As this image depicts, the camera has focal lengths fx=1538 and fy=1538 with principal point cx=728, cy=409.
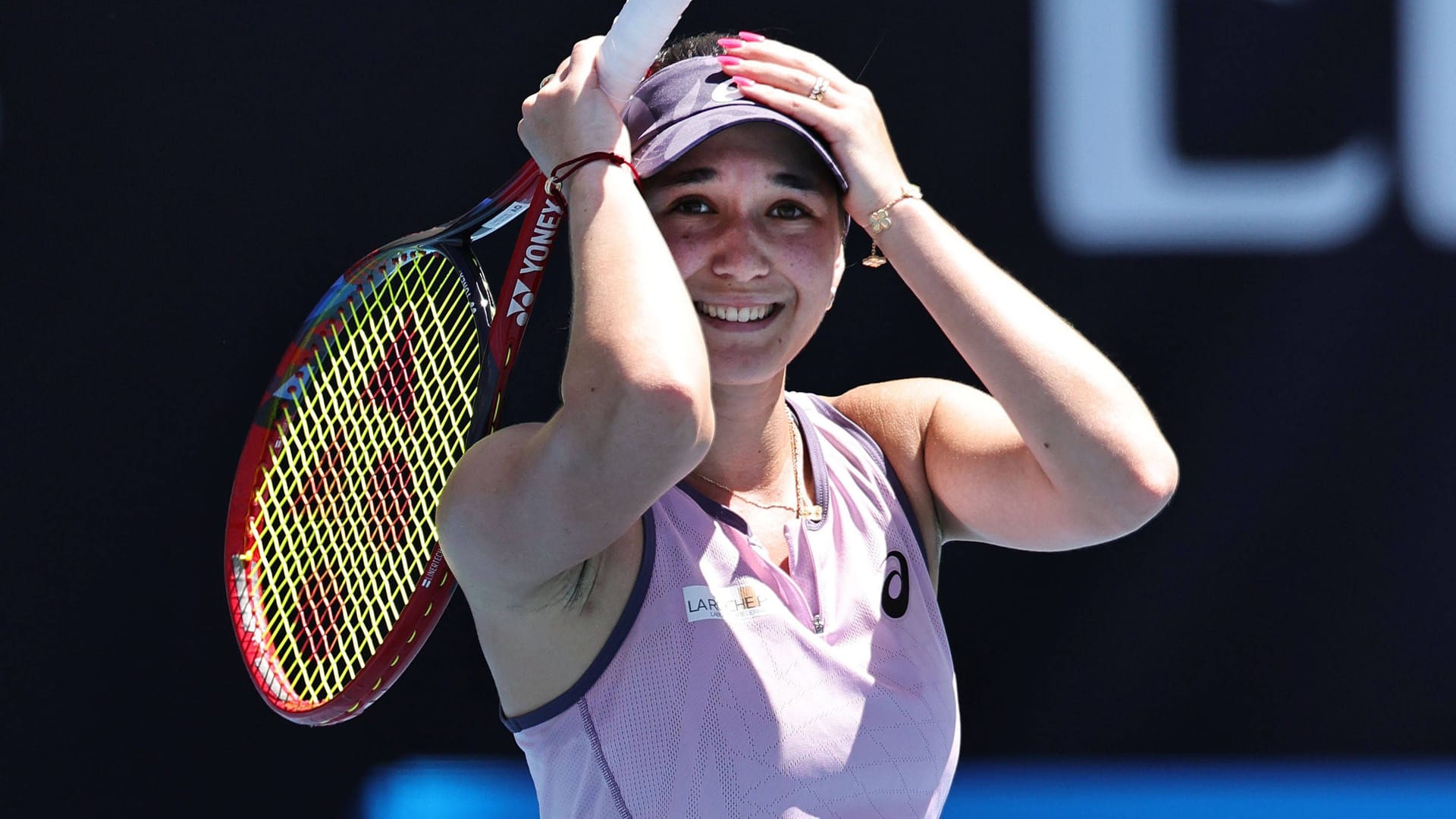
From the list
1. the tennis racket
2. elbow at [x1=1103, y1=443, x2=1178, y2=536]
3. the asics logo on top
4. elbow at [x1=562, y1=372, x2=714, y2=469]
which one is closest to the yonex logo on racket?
the tennis racket

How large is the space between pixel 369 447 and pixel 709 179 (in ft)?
2.61

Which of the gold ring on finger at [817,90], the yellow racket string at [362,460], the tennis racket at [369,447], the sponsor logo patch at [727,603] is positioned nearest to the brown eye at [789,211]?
the gold ring on finger at [817,90]

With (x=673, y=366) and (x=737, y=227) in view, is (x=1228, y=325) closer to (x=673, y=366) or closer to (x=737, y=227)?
(x=737, y=227)

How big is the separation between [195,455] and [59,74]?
65 centimetres

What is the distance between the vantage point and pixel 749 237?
1528 mm

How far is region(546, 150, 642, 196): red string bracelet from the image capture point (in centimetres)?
145

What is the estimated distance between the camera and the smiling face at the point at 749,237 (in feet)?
5.00

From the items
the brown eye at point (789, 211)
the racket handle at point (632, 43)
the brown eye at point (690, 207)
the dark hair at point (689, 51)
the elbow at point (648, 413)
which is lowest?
the elbow at point (648, 413)

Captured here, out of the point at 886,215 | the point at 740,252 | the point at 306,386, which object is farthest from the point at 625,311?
the point at 306,386

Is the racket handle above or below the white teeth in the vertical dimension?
above

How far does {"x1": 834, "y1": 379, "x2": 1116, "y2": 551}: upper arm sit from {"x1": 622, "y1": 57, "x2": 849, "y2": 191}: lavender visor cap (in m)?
0.33

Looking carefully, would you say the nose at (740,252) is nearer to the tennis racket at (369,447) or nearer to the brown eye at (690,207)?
the brown eye at (690,207)

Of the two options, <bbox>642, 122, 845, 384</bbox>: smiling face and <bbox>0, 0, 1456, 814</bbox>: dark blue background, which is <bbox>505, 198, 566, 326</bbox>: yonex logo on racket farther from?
<bbox>0, 0, 1456, 814</bbox>: dark blue background

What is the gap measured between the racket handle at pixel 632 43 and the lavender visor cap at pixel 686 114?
6cm
